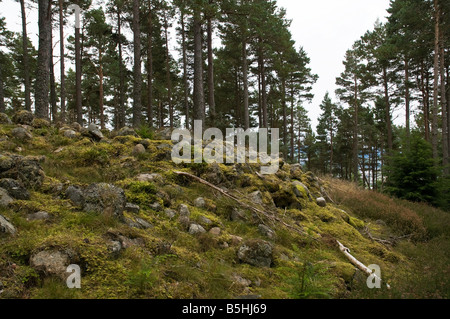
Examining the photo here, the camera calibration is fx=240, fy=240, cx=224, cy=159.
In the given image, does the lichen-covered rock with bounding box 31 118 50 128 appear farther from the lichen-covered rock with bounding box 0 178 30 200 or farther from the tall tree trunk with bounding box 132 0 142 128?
the lichen-covered rock with bounding box 0 178 30 200

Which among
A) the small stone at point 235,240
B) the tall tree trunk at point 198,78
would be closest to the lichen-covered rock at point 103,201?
the small stone at point 235,240

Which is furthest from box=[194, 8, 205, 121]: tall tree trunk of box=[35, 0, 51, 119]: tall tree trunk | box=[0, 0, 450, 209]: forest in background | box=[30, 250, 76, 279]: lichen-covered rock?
box=[30, 250, 76, 279]: lichen-covered rock

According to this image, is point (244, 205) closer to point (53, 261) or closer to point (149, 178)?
point (149, 178)

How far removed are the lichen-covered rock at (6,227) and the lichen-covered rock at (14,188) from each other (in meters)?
0.73

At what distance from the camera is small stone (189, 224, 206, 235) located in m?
4.01

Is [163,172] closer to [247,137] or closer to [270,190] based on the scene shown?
[270,190]

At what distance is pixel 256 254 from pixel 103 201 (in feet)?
8.00

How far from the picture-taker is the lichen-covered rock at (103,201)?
138 inches

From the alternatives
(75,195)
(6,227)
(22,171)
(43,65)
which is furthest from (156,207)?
(43,65)

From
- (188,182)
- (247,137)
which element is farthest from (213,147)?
(247,137)

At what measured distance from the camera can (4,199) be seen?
320 centimetres

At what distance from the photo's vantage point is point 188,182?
562 centimetres

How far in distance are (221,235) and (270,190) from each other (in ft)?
9.32
